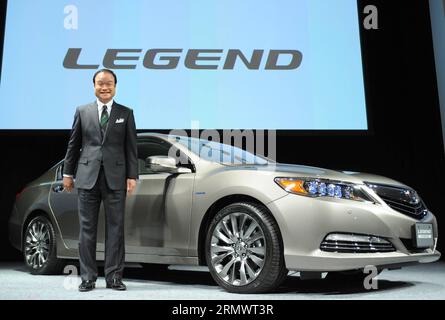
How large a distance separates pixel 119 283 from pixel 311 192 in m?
1.59

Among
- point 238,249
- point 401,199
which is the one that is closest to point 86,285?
point 238,249

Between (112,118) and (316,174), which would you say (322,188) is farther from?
(112,118)

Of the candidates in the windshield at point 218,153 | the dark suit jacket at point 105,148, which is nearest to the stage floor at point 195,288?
the dark suit jacket at point 105,148

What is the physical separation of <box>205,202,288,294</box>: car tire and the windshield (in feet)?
1.96

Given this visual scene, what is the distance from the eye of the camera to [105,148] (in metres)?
4.67

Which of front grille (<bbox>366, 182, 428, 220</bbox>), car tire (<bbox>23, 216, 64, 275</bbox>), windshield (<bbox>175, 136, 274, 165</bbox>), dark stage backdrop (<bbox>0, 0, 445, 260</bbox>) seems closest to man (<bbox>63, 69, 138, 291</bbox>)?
windshield (<bbox>175, 136, 274, 165</bbox>)

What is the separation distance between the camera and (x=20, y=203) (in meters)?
6.39

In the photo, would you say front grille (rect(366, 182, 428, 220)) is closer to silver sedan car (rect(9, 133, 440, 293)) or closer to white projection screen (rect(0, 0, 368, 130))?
silver sedan car (rect(9, 133, 440, 293))

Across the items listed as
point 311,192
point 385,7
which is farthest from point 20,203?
point 385,7

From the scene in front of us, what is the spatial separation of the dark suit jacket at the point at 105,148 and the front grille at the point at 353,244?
151 centimetres

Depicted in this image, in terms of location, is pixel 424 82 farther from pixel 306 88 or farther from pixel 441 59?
pixel 306 88

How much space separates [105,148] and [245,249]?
128 centimetres
